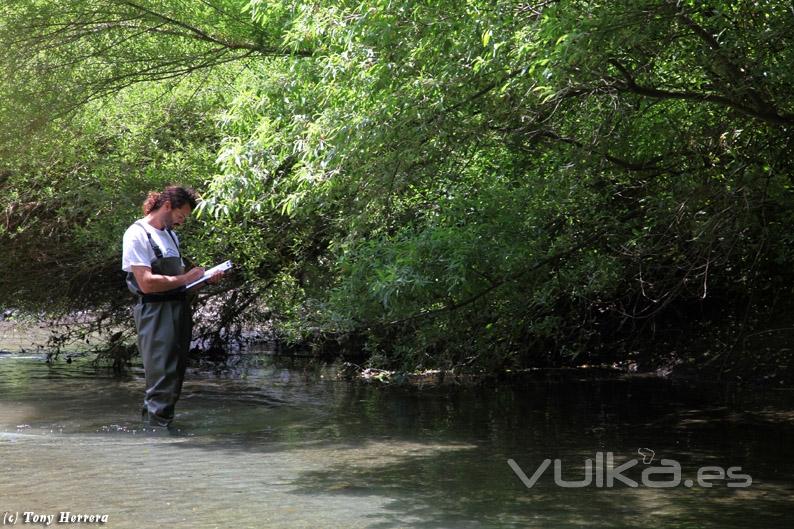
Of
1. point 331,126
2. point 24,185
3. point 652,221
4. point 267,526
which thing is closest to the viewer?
point 267,526

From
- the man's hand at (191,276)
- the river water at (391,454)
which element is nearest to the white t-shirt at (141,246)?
the man's hand at (191,276)

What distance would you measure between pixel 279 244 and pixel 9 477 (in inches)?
273

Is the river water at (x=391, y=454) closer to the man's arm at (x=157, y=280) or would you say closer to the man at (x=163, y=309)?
the man at (x=163, y=309)

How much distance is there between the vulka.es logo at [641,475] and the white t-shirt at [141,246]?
3.00m

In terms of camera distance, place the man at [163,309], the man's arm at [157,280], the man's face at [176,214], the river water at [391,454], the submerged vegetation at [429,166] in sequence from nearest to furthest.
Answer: the river water at [391,454]
the submerged vegetation at [429,166]
the man's arm at [157,280]
the man at [163,309]
the man's face at [176,214]

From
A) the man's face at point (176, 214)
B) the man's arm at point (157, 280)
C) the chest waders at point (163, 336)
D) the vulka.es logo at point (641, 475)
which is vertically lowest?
the vulka.es logo at point (641, 475)

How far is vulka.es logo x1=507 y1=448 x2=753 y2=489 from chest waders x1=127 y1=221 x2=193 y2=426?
2.65 m

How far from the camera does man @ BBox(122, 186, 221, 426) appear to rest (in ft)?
26.6

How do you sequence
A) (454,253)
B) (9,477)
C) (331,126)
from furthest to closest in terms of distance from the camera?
(454,253) < (331,126) < (9,477)

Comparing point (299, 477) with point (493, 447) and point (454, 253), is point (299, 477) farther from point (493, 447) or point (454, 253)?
point (454, 253)

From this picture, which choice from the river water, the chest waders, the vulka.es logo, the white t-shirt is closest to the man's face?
the white t-shirt

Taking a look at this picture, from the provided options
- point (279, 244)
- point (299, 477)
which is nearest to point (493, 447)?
point (299, 477)

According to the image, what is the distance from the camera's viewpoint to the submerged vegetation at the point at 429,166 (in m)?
7.61

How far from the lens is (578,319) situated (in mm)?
12742
